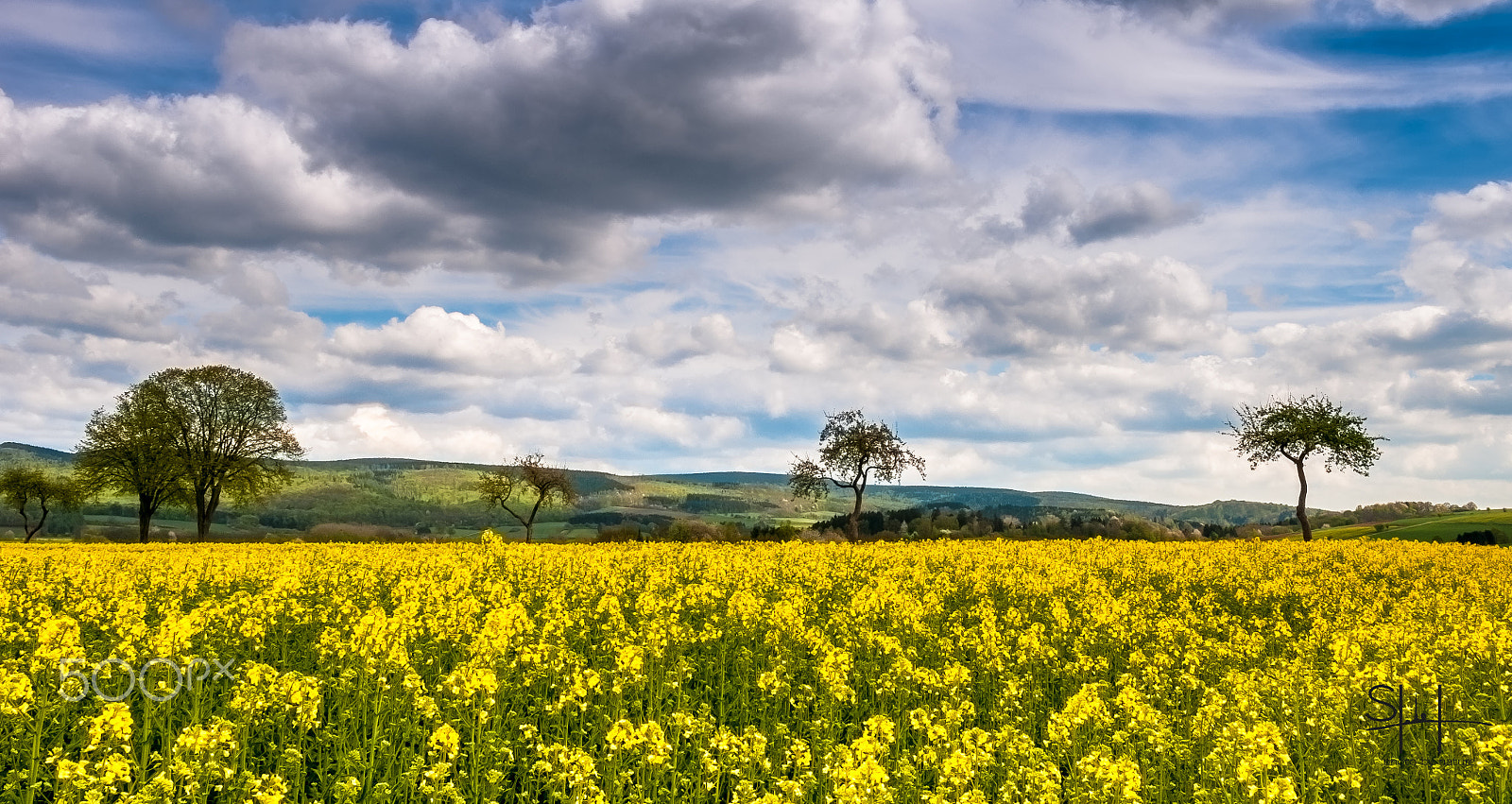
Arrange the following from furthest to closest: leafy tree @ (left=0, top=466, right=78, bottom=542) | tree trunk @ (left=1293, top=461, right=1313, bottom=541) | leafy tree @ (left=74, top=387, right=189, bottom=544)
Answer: leafy tree @ (left=0, top=466, right=78, bottom=542)
leafy tree @ (left=74, top=387, right=189, bottom=544)
tree trunk @ (left=1293, top=461, right=1313, bottom=541)

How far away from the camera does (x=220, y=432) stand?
73.9m

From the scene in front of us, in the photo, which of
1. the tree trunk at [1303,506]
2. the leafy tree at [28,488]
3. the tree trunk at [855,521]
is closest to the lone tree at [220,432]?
the leafy tree at [28,488]

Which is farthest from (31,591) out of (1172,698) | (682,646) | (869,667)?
(1172,698)

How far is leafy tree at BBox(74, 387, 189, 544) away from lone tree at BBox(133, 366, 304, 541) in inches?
22.7

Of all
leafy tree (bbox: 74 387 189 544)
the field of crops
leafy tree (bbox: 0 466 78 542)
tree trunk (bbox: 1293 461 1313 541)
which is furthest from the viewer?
leafy tree (bbox: 0 466 78 542)

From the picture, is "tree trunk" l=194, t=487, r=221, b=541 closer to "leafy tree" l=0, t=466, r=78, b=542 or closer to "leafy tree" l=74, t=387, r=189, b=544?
"leafy tree" l=74, t=387, r=189, b=544

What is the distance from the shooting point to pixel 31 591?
A: 66.4 feet

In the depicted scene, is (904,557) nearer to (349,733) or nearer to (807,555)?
(807,555)

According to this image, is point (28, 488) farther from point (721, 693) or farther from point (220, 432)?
point (721, 693)

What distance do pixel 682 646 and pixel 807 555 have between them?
56.5 feet

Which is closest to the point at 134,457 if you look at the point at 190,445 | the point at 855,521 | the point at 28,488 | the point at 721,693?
the point at 190,445

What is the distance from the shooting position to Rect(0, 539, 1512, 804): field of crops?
838cm

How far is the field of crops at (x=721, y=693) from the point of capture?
8.38m

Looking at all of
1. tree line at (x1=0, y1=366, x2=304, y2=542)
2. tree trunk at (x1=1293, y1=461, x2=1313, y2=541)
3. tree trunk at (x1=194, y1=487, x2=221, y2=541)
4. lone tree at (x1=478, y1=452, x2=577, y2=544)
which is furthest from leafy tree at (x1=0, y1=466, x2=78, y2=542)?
tree trunk at (x1=1293, y1=461, x2=1313, y2=541)
